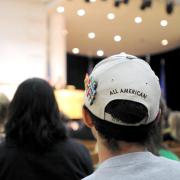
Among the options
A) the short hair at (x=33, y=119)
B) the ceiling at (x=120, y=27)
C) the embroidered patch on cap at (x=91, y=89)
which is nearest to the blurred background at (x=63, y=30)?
the ceiling at (x=120, y=27)

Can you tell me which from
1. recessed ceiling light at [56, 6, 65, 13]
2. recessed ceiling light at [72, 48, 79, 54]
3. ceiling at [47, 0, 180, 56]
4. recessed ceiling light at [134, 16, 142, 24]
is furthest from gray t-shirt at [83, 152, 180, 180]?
recessed ceiling light at [72, 48, 79, 54]

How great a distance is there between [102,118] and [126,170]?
0.12 meters

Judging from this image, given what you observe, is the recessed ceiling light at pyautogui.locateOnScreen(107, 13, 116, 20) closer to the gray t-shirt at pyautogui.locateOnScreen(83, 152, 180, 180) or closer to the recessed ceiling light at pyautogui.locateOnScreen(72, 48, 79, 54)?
the recessed ceiling light at pyautogui.locateOnScreen(72, 48, 79, 54)

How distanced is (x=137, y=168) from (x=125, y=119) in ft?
0.35

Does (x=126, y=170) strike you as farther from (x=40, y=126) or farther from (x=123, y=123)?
(x=40, y=126)

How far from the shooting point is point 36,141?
1690 millimetres

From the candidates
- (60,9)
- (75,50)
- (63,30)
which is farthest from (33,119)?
(75,50)

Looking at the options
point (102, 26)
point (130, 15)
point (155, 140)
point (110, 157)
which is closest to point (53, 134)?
point (155, 140)

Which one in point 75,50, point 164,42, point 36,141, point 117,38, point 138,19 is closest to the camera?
point 36,141

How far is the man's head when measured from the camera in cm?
91

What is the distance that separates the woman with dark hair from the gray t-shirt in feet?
2.59

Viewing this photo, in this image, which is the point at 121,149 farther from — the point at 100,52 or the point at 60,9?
the point at 100,52

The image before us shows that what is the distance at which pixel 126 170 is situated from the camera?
2.98ft

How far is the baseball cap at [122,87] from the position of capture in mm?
915
